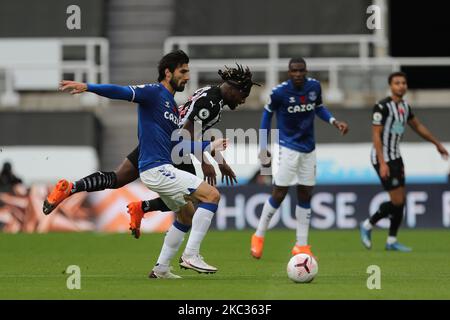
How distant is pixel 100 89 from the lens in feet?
33.8

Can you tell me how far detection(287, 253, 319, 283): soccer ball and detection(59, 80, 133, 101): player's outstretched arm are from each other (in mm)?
2230

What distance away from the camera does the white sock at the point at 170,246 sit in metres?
11.0

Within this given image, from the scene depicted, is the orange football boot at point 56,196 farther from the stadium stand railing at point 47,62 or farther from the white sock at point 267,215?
the stadium stand railing at point 47,62

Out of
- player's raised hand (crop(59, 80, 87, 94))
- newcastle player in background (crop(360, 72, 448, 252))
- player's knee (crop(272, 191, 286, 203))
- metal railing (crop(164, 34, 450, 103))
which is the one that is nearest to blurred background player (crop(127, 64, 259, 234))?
player's raised hand (crop(59, 80, 87, 94))

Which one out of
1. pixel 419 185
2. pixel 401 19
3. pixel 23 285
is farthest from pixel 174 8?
pixel 23 285

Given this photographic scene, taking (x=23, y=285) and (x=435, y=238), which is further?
(x=435, y=238)

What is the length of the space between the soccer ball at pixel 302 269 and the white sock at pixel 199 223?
3.10 ft

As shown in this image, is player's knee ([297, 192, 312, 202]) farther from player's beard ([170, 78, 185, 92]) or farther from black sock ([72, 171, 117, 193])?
player's beard ([170, 78, 185, 92])

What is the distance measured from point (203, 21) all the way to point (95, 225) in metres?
7.86

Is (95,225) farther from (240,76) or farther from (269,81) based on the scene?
(240,76)

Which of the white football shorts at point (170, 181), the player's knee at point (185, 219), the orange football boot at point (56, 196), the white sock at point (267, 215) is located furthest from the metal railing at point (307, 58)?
the white football shorts at point (170, 181)

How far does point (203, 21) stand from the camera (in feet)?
A: 90.8

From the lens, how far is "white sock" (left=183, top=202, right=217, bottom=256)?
1087cm
